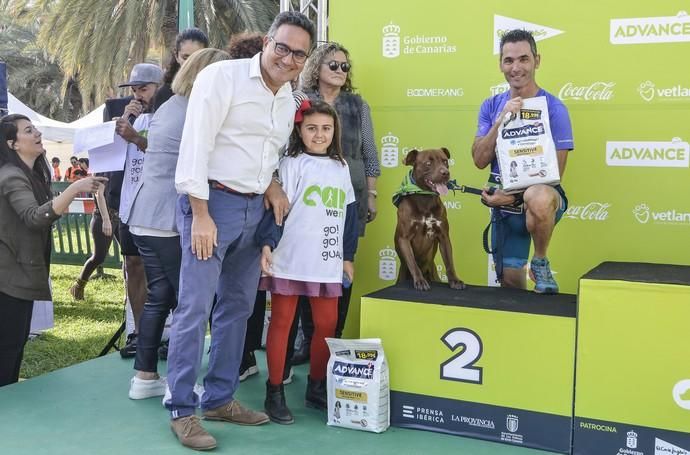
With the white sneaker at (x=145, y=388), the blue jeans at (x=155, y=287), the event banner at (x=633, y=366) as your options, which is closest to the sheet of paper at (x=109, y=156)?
the blue jeans at (x=155, y=287)

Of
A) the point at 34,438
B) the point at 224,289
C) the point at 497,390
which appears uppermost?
the point at 224,289

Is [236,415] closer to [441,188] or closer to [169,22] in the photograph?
[441,188]

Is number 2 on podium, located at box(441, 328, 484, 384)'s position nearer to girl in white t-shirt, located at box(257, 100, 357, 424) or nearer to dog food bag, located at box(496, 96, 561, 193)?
girl in white t-shirt, located at box(257, 100, 357, 424)

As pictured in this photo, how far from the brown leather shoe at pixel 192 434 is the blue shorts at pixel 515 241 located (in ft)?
5.45

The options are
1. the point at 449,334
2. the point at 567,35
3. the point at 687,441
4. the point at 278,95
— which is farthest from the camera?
the point at 567,35

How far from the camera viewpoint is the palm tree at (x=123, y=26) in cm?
1179

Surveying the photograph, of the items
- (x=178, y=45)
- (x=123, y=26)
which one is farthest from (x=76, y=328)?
(x=123, y=26)

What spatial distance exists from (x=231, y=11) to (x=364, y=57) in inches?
332

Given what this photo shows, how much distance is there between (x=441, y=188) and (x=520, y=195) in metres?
0.38

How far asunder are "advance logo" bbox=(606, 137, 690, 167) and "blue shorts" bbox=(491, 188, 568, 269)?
1.01m

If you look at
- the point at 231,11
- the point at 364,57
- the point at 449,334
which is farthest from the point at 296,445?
the point at 231,11

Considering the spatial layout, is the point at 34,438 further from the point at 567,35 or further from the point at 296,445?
the point at 567,35

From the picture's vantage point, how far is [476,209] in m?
4.45

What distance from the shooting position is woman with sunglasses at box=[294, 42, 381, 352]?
3846 mm
